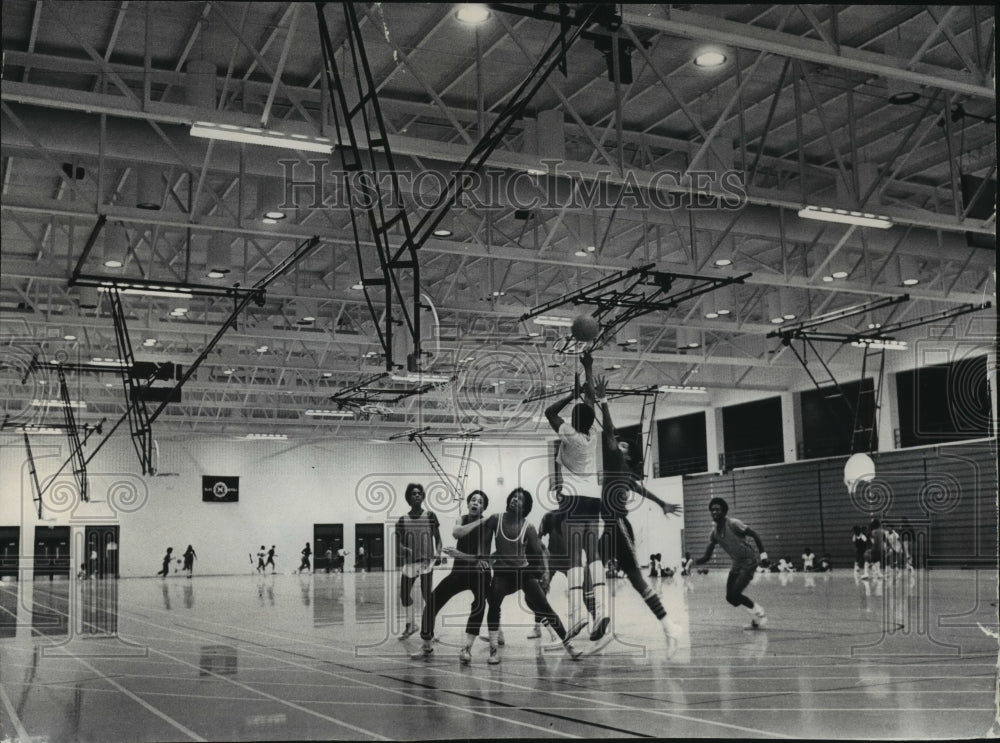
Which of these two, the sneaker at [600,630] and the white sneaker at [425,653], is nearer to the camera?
the sneaker at [600,630]

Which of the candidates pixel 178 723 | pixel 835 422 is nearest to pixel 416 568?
pixel 178 723

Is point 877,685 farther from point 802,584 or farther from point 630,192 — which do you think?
point 802,584

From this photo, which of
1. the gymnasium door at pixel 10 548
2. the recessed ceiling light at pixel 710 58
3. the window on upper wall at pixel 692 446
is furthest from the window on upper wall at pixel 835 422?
the gymnasium door at pixel 10 548

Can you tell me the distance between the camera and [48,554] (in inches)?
1943

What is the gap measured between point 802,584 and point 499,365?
12087 millimetres

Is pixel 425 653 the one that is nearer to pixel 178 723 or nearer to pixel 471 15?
pixel 178 723

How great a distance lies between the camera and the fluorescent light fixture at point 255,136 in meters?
12.5

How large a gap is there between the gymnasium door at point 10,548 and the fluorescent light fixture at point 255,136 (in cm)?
4263

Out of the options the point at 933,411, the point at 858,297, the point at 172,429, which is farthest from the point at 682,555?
the point at 172,429

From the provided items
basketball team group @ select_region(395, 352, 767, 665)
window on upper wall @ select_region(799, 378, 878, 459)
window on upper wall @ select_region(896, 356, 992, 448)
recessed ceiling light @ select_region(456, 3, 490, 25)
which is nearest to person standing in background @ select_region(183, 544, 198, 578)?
window on upper wall @ select_region(799, 378, 878, 459)

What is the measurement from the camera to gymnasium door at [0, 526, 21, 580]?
48.3 m

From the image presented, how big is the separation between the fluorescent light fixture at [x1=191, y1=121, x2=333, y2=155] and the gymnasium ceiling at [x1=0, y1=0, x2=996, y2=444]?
37 centimetres

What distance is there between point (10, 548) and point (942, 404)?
142 ft

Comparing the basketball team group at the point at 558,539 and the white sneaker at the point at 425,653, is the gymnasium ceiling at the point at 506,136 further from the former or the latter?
the white sneaker at the point at 425,653
